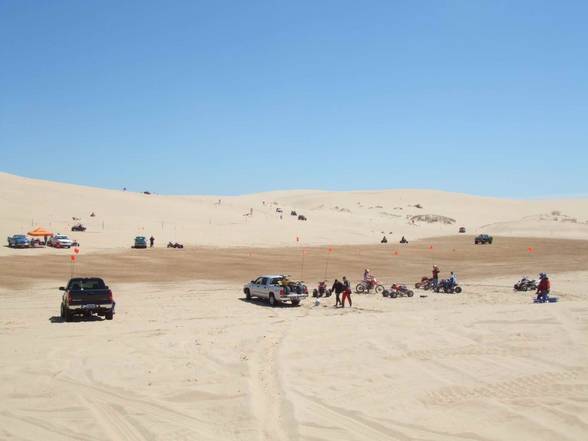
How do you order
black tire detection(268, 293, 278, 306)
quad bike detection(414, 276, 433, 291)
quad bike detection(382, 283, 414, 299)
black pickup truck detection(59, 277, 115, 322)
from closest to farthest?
black pickup truck detection(59, 277, 115, 322) → black tire detection(268, 293, 278, 306) → quad bike detection(382, 283, 414, 299) → quad bike detection(414, 276, 433, 291)

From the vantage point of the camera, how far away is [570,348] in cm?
1448

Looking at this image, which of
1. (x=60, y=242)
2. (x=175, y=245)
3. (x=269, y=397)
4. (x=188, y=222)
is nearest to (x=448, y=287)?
(x=269, y=397)

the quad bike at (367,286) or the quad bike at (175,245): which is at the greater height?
the quad bike at (175,245)

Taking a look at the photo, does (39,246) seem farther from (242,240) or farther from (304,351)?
(304,351)

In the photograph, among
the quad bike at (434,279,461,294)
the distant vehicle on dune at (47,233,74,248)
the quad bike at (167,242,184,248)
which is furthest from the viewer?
the quad bike at (167,242,184,248)

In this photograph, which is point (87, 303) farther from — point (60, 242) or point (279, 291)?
point (60, 242)

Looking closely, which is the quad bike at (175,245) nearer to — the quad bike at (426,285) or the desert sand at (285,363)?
the desert sand at (285,363)

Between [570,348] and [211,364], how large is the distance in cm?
880

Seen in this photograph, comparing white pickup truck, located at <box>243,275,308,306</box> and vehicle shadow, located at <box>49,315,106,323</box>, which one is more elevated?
white pickup truck, located at <box>243,275,308,306</box>

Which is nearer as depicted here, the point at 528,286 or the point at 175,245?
the point at 528,286

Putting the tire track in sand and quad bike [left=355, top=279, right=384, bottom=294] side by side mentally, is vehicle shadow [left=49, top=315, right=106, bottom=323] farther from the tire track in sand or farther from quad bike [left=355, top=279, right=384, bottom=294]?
quad bike [left=355, top=279, right=384, bottom=294]

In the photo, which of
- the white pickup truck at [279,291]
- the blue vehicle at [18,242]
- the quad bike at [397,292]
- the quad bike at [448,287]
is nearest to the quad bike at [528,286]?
the quad bike at [448,287]

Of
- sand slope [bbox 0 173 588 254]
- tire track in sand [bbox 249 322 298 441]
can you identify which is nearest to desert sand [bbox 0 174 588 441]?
tire track in sand [bbox 249 322 298 441]

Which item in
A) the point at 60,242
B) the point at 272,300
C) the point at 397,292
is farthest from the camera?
the point at 60,242
